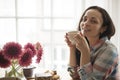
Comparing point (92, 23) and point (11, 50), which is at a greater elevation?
point (92, 23)

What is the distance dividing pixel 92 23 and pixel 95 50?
0.49 feet

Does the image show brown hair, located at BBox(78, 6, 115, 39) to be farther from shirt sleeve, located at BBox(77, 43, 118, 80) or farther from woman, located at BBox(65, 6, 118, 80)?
shirt sleeve, located at BBox(77, 43, 118, 80)

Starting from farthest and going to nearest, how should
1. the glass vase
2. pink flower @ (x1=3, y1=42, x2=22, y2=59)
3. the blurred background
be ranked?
Result: the blurred background, the glass vase, pink flower @ (x1=3, y1=42, x2=22, y2=59)

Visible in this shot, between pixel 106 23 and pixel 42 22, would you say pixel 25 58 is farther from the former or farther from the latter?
pixel 42 22

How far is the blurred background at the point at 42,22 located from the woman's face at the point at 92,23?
27.0 inches

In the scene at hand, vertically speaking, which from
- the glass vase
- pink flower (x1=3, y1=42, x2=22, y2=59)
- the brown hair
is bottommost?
the glass vase

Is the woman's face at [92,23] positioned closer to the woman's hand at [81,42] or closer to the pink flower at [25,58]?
the woman's hand at [81,42]

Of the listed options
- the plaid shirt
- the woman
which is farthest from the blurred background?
the plaid shirt

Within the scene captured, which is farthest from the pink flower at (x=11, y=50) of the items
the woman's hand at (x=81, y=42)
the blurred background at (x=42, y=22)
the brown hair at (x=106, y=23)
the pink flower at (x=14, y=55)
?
the blurred background at (x=42, y=22)

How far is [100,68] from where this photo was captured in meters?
1.17

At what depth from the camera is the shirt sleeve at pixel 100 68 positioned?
117 cm

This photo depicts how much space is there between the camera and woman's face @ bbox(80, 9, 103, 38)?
125 cm

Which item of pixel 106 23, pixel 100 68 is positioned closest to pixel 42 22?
pixel 106 23

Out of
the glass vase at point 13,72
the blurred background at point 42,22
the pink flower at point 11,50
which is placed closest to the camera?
the pink flower at point 11,50
